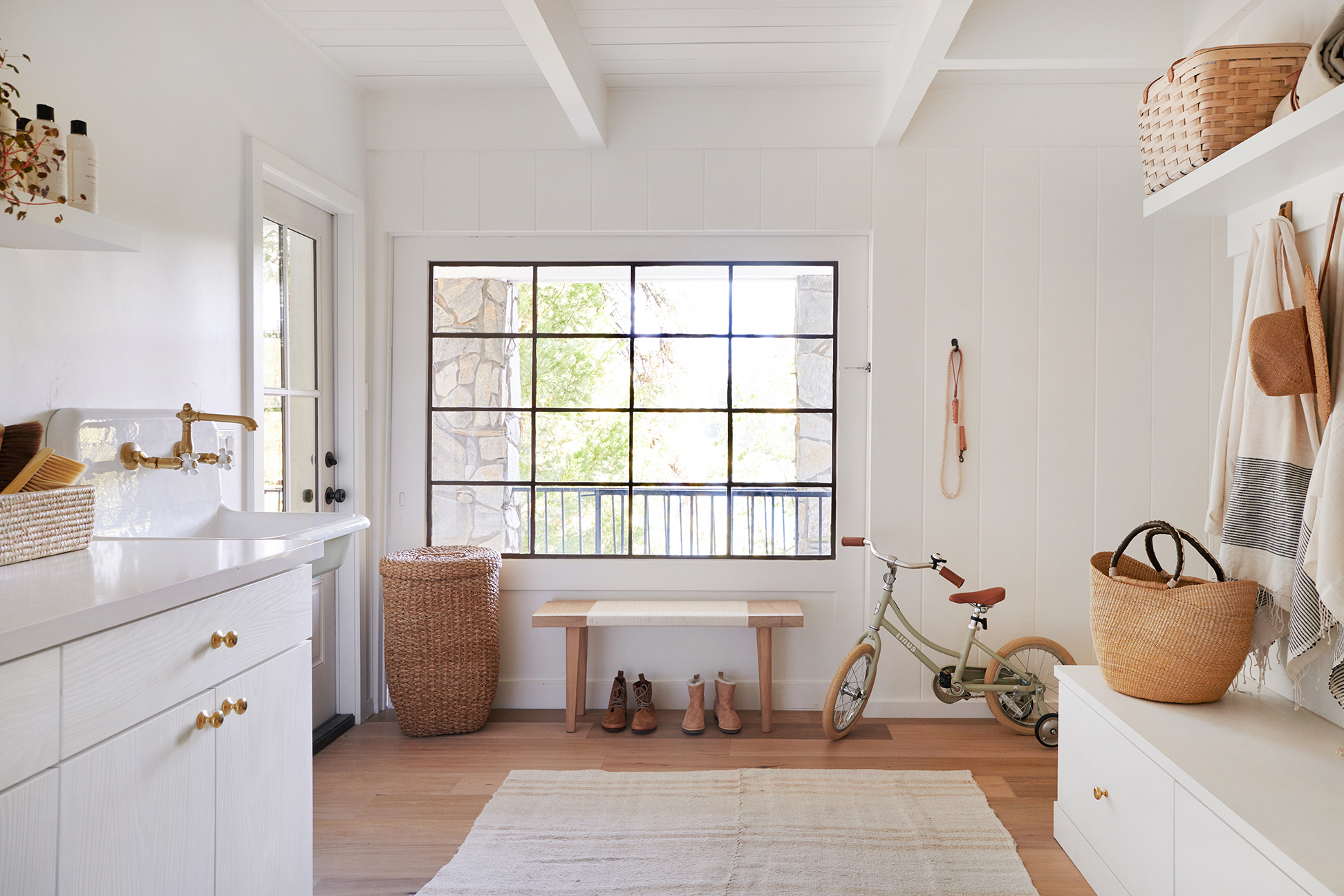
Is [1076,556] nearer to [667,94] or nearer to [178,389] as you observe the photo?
[667,94]

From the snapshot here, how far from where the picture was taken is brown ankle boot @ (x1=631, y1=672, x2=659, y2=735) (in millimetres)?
2873

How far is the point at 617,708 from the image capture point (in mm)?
2934

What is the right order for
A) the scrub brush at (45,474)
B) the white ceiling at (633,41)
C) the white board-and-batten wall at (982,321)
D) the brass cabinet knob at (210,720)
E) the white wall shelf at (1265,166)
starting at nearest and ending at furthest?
the brass cabinet knob at (210,720) → the scrub brush at (45,474) → the white wall shelf at (1265,166) → the white ceiling at (633,41) → the white board-and-batten wall at (982,321)

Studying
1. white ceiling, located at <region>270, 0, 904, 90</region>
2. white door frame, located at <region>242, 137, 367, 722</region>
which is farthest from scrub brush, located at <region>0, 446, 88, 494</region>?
white ceiling, located at <region>270, 0, 904, 90</region>

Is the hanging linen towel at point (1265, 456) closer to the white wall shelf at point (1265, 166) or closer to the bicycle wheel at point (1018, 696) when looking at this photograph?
the white wall shelf at point (1265, 166)

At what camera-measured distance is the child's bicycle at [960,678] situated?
2746 mm

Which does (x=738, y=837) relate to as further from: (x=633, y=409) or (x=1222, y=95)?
(x=1222, y=95)

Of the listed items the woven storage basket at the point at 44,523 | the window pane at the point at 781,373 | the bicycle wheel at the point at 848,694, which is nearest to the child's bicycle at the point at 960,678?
the bicycle wheel at the point at 848,694

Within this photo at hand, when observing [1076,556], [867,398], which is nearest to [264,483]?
[867,398]

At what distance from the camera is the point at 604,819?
2.23m

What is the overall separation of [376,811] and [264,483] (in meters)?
1.07

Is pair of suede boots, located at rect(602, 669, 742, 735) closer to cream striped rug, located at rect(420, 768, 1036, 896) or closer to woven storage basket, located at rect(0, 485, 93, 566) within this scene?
cream striped rug, located at rect(420, 768, 1036, 896)

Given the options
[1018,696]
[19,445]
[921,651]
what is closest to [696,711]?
[921,651]

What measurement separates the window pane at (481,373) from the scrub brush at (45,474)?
1.79 m
